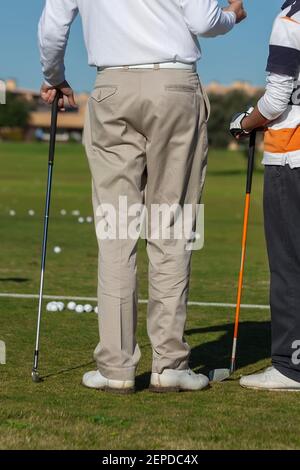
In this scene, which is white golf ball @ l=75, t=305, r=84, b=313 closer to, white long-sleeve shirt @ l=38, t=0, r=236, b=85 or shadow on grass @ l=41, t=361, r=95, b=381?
shadow on grass @ l=41, t=361, r=95, b=381

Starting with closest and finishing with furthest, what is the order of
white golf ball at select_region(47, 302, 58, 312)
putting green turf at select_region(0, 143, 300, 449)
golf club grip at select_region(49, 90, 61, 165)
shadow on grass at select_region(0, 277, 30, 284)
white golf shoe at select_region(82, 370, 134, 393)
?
putting green turf at select_region(0, 143, 300, 449) → white golf shoe at select_region(82, 370, 134, 393) → golf club grip at select_region(49, 90, 61, 165) → white golf ball at select_region(47, 302, 58, 312) → shadow on grass at select_region(0, 277, 30, 284)

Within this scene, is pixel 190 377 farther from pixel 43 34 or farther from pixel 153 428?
pixel 43 34

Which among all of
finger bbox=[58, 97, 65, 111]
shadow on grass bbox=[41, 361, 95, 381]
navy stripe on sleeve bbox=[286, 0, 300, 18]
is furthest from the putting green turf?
navy stripe on sleeve bbox=[286, 0, 300, 18]

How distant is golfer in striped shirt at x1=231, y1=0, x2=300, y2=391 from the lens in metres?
6.07

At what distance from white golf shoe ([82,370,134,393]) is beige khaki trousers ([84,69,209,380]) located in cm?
3

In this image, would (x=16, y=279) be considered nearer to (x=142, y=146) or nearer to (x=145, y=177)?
(x=145, y=177)

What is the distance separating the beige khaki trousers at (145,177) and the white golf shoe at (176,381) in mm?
38

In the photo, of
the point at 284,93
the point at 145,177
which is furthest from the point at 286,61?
the point at 145,177

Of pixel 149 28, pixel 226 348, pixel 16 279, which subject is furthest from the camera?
pixel 16 279

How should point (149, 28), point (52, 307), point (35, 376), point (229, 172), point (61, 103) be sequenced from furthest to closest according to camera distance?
1. point (229, 172)
2. point (52, 307)
3. point (61, 103)
4. point (35, 376)
5. point (149, 28)

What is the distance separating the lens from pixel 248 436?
4930mm

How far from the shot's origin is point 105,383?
19.8 feet

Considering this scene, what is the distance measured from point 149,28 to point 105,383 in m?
1.83
